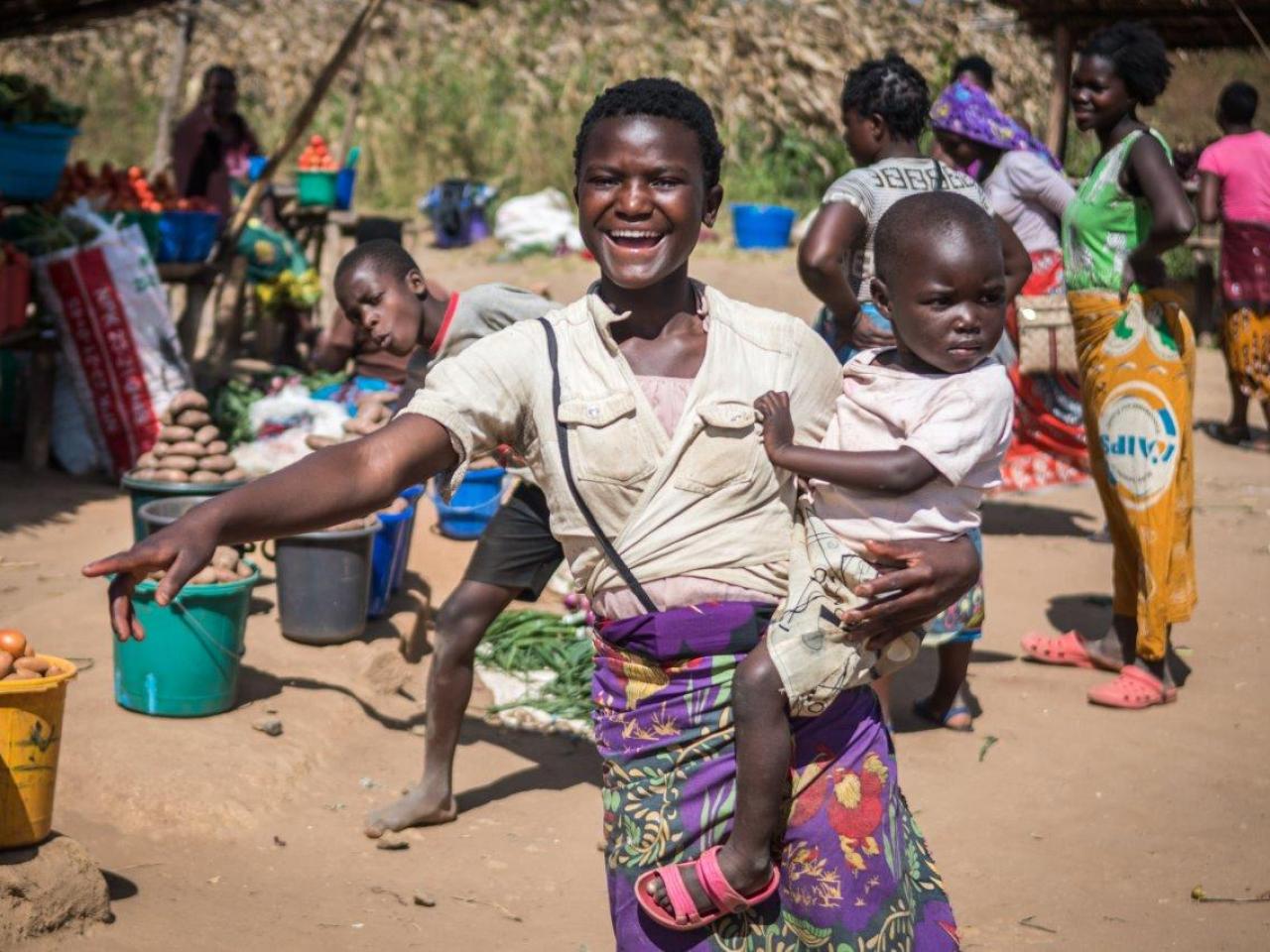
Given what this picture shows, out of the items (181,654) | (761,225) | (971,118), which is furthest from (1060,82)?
(181,654)

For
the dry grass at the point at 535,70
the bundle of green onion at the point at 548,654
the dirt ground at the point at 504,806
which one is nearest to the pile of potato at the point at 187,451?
the dirt ground at the point at 504,806

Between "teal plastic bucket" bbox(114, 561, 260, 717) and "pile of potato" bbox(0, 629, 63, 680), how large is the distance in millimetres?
1059

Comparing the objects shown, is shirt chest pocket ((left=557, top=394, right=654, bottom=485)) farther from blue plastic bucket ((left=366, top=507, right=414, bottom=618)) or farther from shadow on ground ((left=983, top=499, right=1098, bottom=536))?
Result: shadow on ground ((left=983, top=499, right=1098, bottom=536))

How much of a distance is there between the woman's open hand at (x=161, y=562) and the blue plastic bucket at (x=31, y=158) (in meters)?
6.61

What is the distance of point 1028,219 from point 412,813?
419cm

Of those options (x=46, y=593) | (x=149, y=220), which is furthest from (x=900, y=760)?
(x=149, y=220)

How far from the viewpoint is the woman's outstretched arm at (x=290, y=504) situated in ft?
6.03

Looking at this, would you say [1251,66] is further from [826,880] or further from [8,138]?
[826,880]

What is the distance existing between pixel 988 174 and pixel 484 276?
24.5 ft

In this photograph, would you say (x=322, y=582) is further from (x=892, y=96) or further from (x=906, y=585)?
(x=906, y=585)

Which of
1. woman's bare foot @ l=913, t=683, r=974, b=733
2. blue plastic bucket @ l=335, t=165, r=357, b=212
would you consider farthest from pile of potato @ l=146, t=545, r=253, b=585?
blue plastic bucket @ l=335, t=165, r=357, b=212

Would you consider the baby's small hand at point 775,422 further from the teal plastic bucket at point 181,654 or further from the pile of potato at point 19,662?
the teal plastic bucket at point 181,654

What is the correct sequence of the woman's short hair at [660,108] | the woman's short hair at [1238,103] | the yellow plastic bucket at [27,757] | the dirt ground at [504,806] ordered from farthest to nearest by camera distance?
1. the woman's short hair at [1238,103]
2. the dirt ground at [504,806]
3. the yellow plastic bucket at [27,757]
4. the woman's short hair at [660,108]

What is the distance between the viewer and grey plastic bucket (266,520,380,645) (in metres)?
5.26
